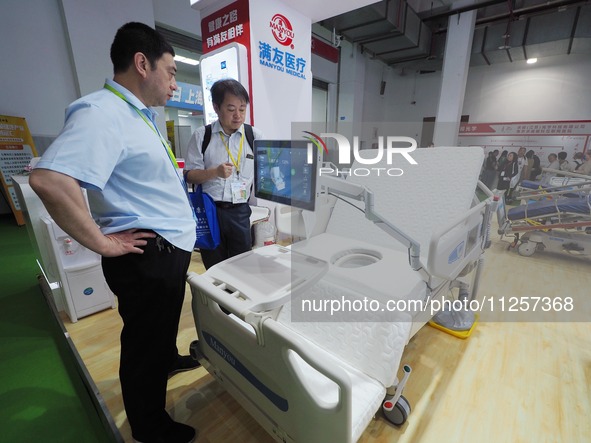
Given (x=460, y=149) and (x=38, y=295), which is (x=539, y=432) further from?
(x=38, y=295)

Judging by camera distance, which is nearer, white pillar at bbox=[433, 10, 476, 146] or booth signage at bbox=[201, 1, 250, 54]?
booth signage at bbox=[201, 1, 250, 54]

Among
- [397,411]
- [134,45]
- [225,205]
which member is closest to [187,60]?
[225,205]

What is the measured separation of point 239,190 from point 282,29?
2.34 m

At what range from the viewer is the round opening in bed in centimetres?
178

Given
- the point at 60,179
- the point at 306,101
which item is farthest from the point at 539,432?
the point at 306,101

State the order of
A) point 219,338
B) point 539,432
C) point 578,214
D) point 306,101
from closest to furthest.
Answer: point 219,338, point 539,432, point 578,214, point 306,101

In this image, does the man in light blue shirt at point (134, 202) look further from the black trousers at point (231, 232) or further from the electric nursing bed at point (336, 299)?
the black trousers at point (231, 232)

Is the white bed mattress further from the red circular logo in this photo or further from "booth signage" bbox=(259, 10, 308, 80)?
the red circular logo

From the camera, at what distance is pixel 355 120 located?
29.6 ft

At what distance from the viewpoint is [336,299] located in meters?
1.43

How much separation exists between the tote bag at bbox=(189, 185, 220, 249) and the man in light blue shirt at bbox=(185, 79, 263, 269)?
0.13 ft

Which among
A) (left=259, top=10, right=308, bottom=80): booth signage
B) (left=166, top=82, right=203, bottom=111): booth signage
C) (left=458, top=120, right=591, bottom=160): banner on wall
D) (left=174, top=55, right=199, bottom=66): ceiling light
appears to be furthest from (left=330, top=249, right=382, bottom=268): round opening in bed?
(left=458, top=120, right=591, bottom=160): banner on wall

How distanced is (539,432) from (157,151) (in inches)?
78.7

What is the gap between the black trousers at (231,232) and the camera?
1796 mm
